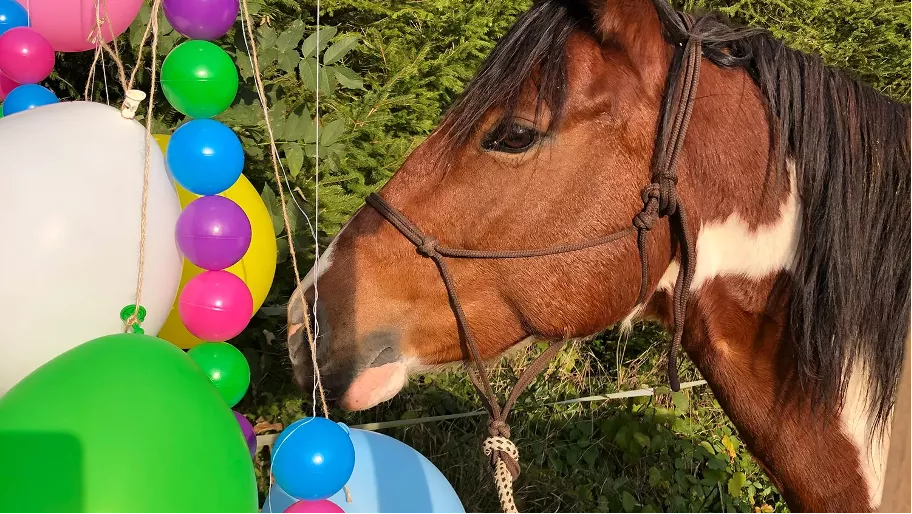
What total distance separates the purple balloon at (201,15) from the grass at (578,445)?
2.07 metres

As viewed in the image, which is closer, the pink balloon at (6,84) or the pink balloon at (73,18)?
the pink balloon at (73,18)

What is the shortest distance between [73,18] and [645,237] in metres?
1.73

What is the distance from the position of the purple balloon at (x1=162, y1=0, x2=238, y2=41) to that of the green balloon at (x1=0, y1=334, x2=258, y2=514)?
30.2 inches

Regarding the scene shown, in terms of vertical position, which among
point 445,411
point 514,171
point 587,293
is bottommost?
point 445,411

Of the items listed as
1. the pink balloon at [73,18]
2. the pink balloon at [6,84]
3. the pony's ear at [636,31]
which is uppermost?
the pony's ear at [636,31]

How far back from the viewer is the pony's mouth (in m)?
1.86

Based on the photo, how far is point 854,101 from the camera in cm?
170

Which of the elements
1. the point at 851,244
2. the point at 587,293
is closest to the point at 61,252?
the point at 587,293

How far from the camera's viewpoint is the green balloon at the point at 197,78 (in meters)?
1.62

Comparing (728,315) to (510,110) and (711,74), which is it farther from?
(510,110)

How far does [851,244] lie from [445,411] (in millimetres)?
2796

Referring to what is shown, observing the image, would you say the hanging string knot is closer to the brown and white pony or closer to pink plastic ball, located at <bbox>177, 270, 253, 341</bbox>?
the brown and white pony

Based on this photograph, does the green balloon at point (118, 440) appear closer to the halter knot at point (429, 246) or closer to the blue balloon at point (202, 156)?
the blue balloon at point (202, 156)

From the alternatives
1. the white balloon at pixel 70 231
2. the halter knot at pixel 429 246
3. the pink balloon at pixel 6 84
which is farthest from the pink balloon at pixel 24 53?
the halter knot at pixel 429 246
